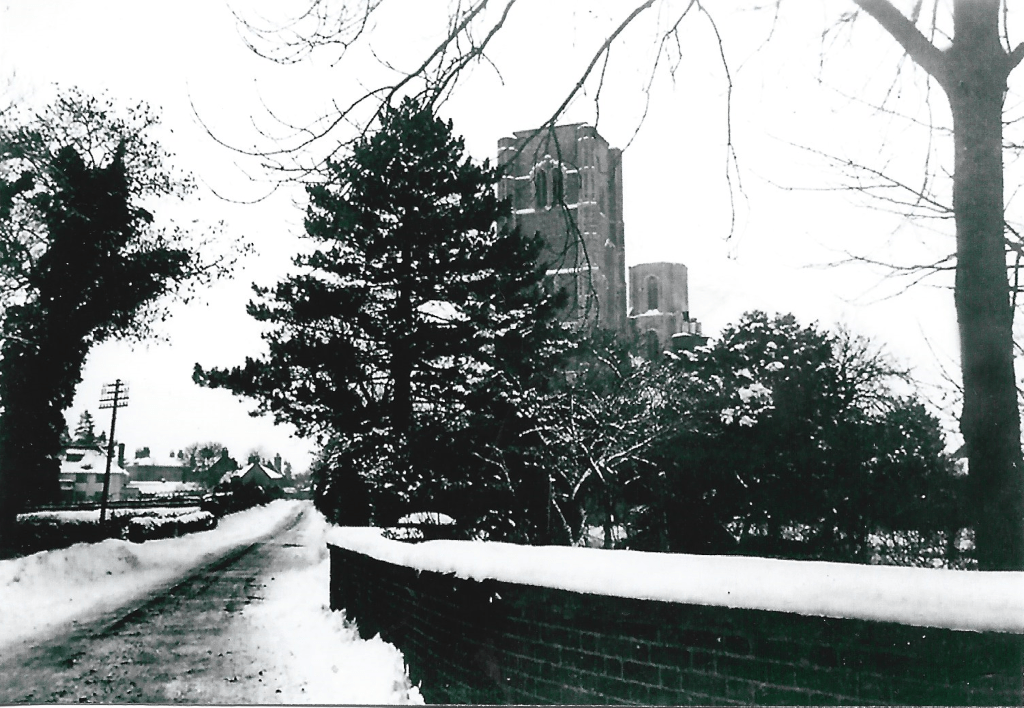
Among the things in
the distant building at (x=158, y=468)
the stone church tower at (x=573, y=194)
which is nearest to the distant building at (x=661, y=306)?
the stone church tower at (x=573, y=194)

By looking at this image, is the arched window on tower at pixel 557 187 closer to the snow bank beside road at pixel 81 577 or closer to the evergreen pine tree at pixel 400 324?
the evergreen pine tree at pixel 400 324

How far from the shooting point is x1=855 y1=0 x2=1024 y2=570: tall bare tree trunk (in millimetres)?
3537

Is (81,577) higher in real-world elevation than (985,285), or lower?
lower

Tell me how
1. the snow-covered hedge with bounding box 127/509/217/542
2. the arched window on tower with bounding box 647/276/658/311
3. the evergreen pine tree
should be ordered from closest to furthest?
1. the arched window on tower with bounding box 647/276/658/311
2. the evergreen pine tree
3. the snow-covered hedge with bounding box 127/509/217/542

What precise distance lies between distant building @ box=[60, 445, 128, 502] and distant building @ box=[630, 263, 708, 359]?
4.38 meters

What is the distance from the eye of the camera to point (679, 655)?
8.50 ft

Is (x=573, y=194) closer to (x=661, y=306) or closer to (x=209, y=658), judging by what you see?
(x=661, y=306)

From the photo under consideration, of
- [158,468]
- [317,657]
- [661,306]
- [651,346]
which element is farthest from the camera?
[651,346]

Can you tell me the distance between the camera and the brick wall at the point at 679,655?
2082mm

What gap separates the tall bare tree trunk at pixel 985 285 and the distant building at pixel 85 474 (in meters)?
5.74

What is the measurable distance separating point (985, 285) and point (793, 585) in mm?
2140

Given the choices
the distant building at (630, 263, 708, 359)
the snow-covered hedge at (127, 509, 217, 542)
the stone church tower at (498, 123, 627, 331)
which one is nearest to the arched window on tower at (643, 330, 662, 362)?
the distant building at (630, 263, 708, 359)

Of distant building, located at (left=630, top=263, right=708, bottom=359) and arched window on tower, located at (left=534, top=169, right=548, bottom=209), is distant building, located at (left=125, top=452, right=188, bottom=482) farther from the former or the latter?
distant building, located at (left=630, top=263, right=708, bottom=359)

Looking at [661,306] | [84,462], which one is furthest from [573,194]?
[84,462]
